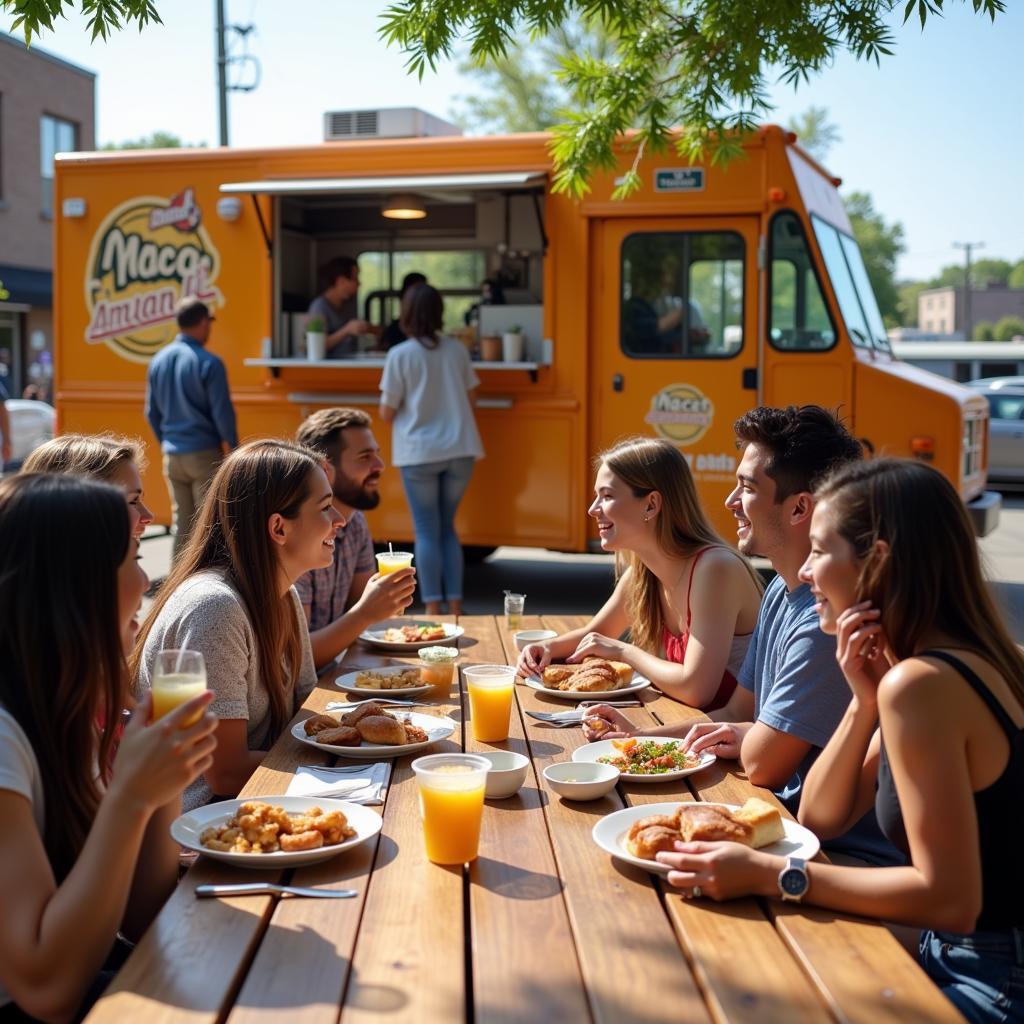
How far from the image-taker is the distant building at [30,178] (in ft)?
88.3

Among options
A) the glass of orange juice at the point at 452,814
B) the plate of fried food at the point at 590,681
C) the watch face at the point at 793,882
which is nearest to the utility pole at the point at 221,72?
the plate of fried food at the point at 590,681

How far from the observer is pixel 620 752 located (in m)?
2.82

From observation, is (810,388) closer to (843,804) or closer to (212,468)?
(212,468)

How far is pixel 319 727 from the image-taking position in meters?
2.97

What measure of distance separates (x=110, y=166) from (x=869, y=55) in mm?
5922

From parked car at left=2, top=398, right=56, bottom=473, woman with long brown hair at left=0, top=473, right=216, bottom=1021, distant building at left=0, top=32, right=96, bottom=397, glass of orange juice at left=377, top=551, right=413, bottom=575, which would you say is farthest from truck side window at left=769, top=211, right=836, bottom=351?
distant building at left=0, top=32, right=96, bottom=397

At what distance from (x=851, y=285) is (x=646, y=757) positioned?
648 centimetres

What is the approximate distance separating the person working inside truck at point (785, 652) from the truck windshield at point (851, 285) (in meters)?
4.93

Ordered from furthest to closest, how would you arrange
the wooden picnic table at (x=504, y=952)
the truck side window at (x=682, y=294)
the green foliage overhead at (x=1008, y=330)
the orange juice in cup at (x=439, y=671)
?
1. the green foliage overhead at (x=1008, y=330)
2. the truck side window at (x=682, y=294)
3. the orange juice in cup at (x=439, y=671)
4. the wooden picnic table at (x=504, y=952)

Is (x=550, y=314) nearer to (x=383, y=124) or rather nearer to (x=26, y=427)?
(x=383, y=124)

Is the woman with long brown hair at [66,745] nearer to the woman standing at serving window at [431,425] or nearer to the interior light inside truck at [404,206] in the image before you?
the woman standing at serving window at [431,425]

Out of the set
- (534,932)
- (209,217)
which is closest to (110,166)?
(209,217)

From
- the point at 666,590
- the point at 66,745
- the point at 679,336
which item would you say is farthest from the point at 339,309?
the point at 66,745

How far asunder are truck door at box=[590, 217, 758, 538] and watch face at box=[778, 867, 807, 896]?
591cm
